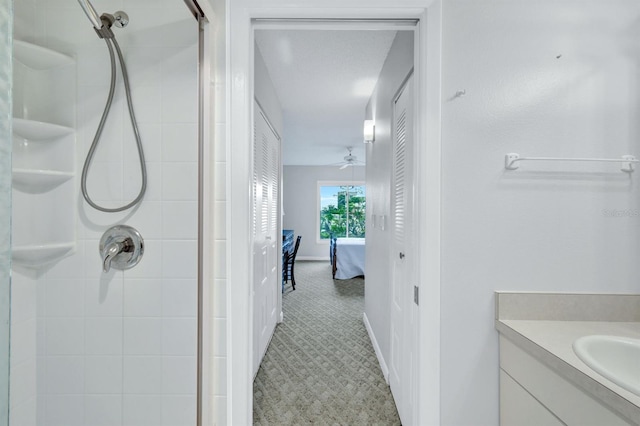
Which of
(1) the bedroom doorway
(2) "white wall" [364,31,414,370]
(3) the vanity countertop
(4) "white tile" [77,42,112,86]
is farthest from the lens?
(2) "white wall" [364,31,414,370]

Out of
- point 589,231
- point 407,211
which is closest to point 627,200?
point 589,231

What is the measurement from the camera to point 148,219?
47.6 inches

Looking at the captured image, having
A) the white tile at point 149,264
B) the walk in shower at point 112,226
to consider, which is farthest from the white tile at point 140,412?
the white tile at point 149,264

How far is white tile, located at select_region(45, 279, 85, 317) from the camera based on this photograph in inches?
45.9

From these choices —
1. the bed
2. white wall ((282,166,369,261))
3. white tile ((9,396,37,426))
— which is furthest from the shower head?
white wall ((282,166,369,261))

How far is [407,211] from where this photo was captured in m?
1.57

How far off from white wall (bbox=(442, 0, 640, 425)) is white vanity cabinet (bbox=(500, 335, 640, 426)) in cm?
6

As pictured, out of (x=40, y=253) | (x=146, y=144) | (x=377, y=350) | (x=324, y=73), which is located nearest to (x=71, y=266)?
(x=40, y=253)

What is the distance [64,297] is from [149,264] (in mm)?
332

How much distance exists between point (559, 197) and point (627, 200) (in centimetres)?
26

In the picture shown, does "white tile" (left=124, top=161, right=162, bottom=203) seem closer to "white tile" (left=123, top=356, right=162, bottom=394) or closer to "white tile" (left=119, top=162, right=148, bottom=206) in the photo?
"white tile" (left=119, top=162, right=148, bottom=206)

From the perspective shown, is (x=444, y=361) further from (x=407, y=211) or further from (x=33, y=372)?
(x=33, y=372)

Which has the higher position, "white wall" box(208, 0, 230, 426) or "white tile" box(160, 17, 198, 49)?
"white tile" box(160, 17, 198, 49)

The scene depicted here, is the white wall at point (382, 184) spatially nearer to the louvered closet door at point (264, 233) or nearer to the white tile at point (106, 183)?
the louvered closet door at point (264, 233)
